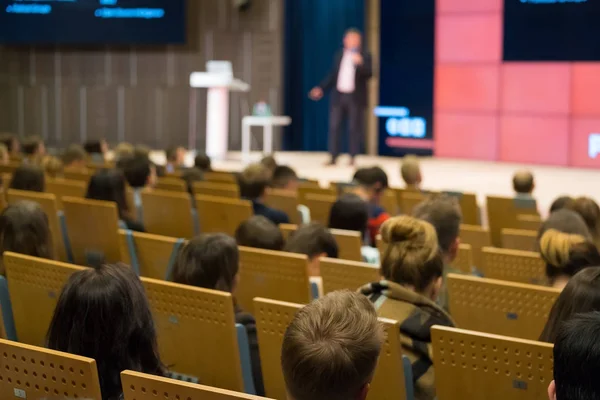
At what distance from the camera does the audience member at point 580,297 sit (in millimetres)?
2480

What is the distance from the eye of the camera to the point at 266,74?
14352mm

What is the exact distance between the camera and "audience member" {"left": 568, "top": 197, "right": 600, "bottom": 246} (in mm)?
5207

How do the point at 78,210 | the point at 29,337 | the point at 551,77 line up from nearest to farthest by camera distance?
1. the point at 29,337
2. the point at 78,210
3. the point at 551,77

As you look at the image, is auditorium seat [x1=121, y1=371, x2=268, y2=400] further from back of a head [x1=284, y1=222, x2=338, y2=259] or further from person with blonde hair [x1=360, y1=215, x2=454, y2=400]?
back of a head [x1=284, y1=222, x2=338, y2=259]

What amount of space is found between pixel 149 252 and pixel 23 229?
0.71 metres

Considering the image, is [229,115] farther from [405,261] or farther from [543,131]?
[405,261]

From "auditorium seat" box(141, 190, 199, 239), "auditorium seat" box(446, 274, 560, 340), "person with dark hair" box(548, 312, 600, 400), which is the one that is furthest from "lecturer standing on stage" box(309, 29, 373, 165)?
"person with dark hair" box(548, 312, 600, 400)

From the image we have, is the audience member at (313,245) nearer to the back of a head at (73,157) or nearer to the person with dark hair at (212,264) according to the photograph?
the person with dark hair at (212,264)

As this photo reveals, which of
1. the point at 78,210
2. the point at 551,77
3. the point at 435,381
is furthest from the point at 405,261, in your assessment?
the point at 551,77

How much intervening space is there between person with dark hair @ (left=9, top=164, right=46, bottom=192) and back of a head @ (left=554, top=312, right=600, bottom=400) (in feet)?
17.3

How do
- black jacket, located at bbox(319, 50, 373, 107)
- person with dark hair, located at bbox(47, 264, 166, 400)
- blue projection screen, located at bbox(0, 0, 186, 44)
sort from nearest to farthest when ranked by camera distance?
person with dark hair, located at bbox(47, 264, 166, 400)
black jacket, located at bbox(319, 50, 373, 107)
blue projection screen, located at bbox(0, 0, 186, 44)

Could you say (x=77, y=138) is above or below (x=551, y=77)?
below

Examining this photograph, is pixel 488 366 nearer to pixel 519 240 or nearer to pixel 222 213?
pixel 519 240

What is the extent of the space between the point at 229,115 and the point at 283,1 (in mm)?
1997
